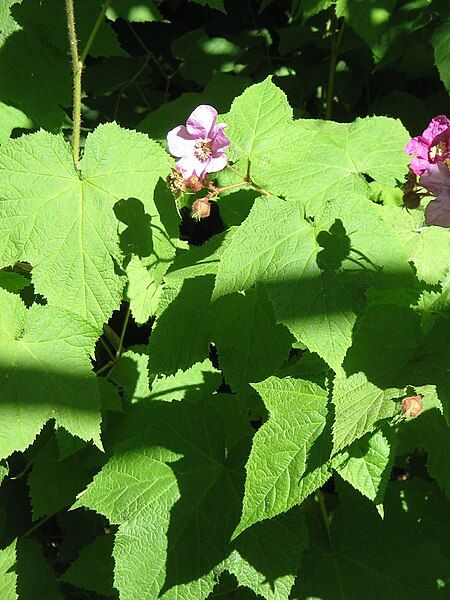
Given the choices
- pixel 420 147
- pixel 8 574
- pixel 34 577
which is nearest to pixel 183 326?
pixel 420 147

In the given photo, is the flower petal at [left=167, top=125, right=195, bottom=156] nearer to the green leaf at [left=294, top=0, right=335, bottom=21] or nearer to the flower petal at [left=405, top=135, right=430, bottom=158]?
the flower petal at [left=405, top=135, right=430, bottom=158]

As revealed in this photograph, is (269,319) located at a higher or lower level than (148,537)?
higher

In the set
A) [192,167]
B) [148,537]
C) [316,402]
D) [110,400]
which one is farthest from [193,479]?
[192,167]

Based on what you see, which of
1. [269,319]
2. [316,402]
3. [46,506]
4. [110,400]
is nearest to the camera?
[316,402]

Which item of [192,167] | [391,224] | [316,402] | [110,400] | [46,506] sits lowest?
[46,506]

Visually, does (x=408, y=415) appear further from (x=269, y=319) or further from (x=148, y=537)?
(x=148, y=537)

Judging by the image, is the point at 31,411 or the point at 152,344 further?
the point at 152,344
